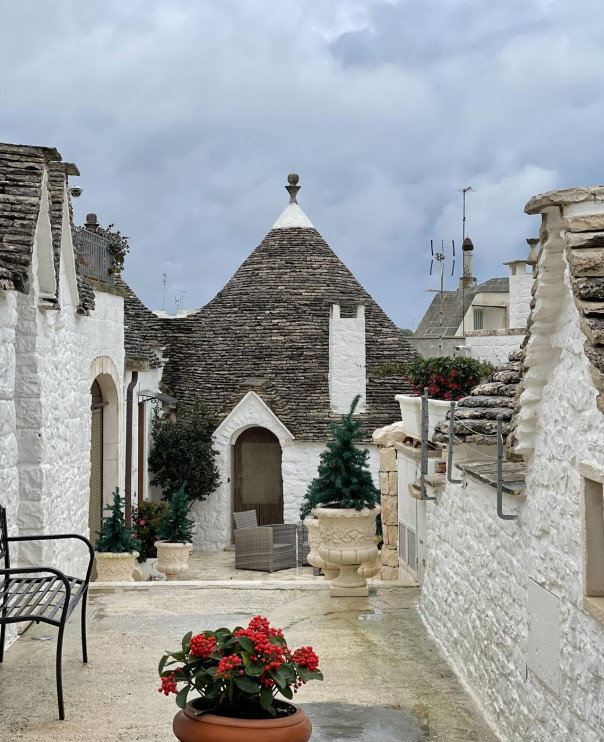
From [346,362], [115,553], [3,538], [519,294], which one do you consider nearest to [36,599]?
[3,538]

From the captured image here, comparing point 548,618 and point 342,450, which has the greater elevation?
point 342,450

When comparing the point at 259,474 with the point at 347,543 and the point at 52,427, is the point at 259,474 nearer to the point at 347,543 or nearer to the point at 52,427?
the point at 347,543

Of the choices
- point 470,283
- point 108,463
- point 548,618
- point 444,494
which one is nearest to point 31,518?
point 444,494

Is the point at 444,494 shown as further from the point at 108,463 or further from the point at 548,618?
the point at 108,463

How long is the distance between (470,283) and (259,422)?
541 inches

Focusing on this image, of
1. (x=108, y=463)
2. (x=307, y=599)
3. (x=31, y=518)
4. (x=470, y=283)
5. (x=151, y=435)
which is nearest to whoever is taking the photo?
(x=31, y=518)

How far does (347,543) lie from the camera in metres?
9.03

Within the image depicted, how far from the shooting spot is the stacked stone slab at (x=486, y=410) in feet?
21.7

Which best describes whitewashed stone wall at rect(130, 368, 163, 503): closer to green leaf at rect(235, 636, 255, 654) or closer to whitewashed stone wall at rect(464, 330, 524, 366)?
whitewashed stone wall at rect(464, 330, 524, 366)

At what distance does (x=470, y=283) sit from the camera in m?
33.2

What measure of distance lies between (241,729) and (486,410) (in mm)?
3498

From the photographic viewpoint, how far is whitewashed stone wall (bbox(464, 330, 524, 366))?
20.8 m

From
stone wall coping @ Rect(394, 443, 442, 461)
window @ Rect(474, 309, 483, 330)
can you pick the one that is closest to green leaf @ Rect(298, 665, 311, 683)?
stone wall coping @ Rect(394, 443, 442, 461)

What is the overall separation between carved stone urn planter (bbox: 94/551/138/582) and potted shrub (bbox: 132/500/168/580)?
4.38 meters
